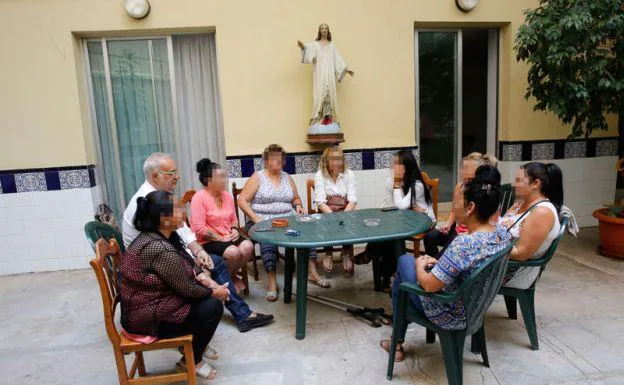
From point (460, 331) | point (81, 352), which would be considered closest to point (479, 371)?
point (460, 331)

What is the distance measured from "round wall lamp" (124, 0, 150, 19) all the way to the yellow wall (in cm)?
8

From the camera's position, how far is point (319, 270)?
3.72m

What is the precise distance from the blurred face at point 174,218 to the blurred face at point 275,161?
1.41m

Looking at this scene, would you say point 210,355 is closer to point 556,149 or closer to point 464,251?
point 464,251

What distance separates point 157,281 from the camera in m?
1.87

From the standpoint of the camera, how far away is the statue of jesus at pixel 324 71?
3.83 meters

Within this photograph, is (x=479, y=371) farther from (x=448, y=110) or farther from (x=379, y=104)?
(x=448, y=110)

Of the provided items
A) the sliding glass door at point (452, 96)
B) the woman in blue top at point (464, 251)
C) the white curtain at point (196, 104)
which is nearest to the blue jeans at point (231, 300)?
the woman in blue top at point (464, 251)

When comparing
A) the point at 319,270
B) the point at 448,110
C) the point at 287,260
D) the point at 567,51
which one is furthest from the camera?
the point at 448,110

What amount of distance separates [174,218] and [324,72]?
2319mm

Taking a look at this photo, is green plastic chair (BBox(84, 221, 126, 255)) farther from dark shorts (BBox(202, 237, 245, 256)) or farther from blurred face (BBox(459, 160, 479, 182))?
blurred face (BBox(459, 160, 479, 182))

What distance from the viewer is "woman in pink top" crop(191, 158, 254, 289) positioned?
3031 mm

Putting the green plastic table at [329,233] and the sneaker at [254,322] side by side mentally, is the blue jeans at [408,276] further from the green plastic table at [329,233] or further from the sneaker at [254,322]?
the sneaker at [254,322]

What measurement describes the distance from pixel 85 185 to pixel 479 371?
3.54m
